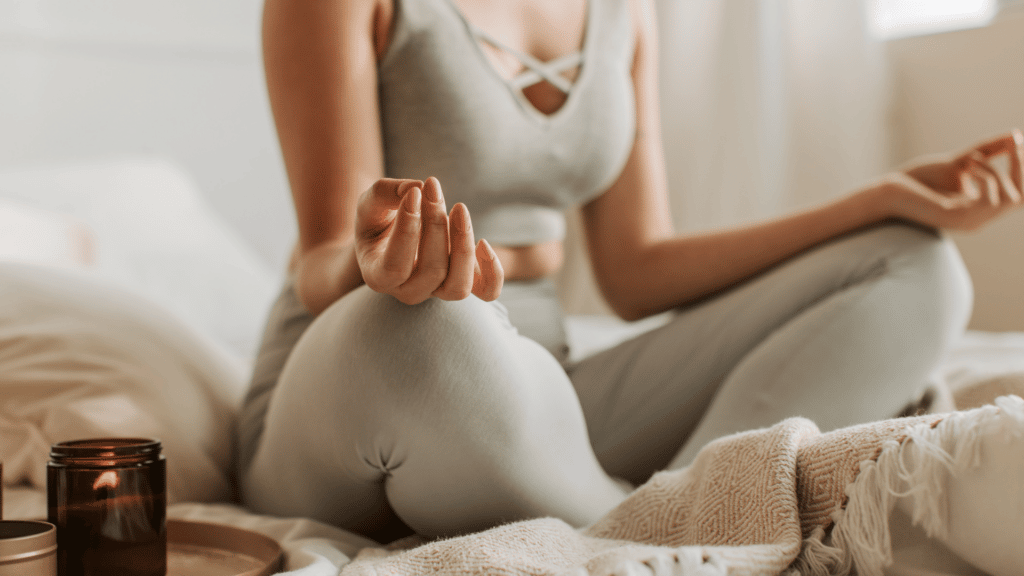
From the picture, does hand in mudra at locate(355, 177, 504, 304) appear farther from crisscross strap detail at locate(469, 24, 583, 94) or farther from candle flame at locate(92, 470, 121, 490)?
crisscross strap detail at locate(469, 24, 583, 94)

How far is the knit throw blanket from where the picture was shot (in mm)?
421

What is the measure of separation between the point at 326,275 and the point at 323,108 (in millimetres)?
163

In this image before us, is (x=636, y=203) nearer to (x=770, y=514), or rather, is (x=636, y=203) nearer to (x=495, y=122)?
(x=495, y=122)

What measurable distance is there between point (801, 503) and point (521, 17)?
62 cm

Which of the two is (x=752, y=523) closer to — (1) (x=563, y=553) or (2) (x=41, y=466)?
(1) (x=563, y=553)

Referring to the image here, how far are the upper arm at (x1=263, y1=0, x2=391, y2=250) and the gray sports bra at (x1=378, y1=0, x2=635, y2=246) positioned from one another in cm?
6

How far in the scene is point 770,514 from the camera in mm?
471

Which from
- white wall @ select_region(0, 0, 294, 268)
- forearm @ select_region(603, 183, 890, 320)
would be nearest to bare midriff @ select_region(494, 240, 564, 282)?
forearm @ select_region(603, 183, 890, 320)

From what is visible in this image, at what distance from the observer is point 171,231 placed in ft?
5.77

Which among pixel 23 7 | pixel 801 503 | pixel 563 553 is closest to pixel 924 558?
pixel 801 503

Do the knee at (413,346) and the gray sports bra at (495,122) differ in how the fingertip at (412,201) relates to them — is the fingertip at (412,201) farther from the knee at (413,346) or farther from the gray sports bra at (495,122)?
the gray sports bra at (495,122)

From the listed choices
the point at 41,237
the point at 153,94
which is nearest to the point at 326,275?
the point at 41,237

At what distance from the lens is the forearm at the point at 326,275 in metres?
0.61

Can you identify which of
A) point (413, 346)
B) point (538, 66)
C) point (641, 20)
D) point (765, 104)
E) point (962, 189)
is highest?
point (765, 104)
